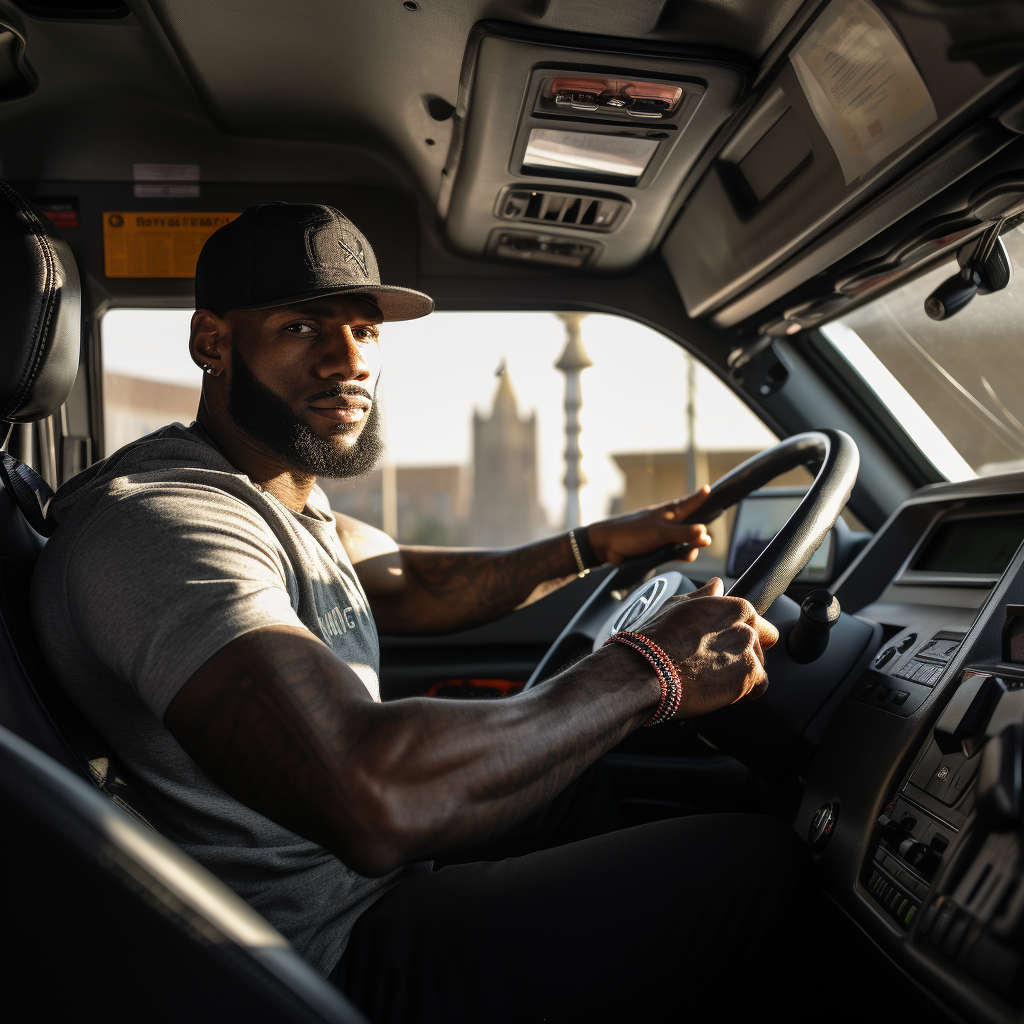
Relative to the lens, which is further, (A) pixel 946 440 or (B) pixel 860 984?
(A) pixel 946 440

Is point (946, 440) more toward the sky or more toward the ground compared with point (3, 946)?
more toward the sky

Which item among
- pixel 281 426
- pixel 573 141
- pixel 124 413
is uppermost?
pixel 573 141

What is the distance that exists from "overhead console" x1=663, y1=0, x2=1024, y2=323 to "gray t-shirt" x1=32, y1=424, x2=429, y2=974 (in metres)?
1.04

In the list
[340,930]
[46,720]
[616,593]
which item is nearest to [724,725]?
[616,593]

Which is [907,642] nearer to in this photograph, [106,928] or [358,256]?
[358,256]

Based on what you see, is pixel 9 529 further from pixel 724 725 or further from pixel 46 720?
pixel 724 725

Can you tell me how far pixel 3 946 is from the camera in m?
0.53

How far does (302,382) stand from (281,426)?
0.09m

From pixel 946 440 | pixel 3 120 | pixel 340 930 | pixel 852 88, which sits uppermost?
pixel 3 120

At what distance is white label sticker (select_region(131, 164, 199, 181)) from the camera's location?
210 centimetres

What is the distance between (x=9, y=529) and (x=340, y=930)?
0.68m

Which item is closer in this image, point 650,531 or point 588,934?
point 588,934

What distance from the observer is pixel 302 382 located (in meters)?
1.38

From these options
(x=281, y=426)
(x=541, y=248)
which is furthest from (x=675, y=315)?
(x=281, y=426)
